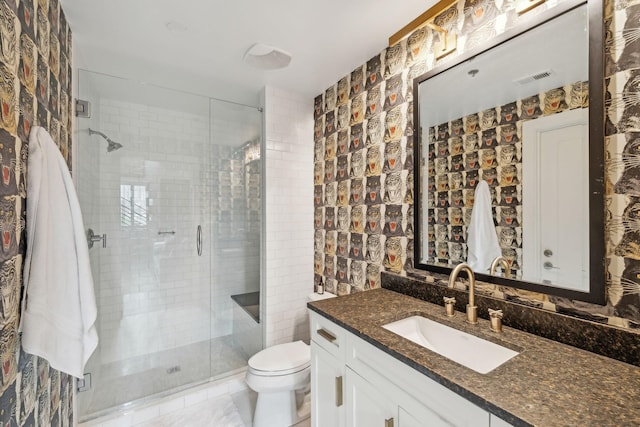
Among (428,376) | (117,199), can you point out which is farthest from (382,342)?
(117,199)

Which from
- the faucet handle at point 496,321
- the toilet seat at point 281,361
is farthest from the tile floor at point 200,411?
the faucet handle at point 496,321

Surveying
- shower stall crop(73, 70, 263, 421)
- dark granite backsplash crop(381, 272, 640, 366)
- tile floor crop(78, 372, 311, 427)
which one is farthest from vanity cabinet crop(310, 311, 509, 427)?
shower stall crop(73, 70, 263, 421)

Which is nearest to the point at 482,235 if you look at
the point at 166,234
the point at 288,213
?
the point at 288,213

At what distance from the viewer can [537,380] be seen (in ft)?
2.61

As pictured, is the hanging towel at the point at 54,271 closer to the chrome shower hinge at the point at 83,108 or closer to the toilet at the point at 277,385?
the toilet at the point at 277,385

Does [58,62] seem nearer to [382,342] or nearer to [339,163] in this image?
[339,163]

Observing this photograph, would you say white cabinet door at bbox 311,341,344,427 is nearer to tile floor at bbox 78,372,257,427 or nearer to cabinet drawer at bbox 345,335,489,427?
cabinet drawer at bbox 345,335,489,427

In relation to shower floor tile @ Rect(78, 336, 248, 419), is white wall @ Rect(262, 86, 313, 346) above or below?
above

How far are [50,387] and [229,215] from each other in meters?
1.59

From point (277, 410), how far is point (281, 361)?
28 centimetres

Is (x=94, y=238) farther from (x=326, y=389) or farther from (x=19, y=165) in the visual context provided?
(x=326, y=389)

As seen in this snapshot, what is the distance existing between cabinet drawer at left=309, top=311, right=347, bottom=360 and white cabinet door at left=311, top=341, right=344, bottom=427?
25 millimetres

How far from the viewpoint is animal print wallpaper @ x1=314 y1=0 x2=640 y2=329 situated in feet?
2.96

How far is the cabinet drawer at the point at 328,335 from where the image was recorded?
4.12 ft
